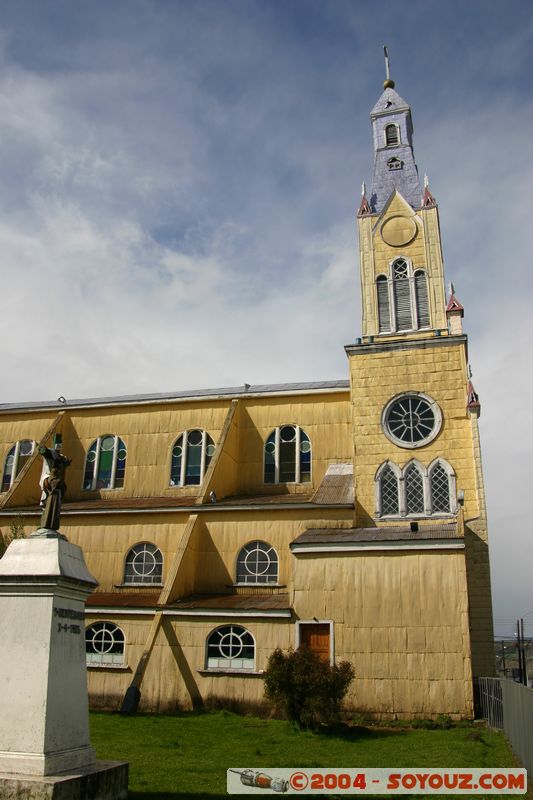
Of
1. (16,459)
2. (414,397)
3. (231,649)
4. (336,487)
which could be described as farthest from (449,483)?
(16,459)

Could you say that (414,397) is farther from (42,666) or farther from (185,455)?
(42,666)

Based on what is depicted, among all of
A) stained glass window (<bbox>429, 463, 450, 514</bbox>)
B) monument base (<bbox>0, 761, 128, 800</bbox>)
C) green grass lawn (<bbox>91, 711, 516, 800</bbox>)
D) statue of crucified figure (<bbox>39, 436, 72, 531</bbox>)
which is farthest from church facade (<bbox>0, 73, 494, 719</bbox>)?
statue of crucified figure (<bbox>39, 436, 72, 531</bbox>)

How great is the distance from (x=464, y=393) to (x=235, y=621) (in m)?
11.0

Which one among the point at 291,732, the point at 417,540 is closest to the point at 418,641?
the point at 417,540

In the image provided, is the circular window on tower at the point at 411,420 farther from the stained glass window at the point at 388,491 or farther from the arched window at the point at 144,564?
the arched window at the point at 144,564

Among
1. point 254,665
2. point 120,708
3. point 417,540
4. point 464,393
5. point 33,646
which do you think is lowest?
point 120,708

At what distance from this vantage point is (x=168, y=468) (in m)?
29.4

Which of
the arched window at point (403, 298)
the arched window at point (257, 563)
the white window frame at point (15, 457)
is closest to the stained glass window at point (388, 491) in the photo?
the arched window at point (257, 563)

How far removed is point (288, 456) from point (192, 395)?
17.4ft

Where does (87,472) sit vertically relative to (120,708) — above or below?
above

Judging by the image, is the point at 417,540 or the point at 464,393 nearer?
the point at 417,540

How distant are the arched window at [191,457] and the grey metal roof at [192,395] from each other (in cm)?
175

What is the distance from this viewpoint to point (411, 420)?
80.9 feet

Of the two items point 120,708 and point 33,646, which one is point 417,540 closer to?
point 120,708
